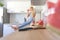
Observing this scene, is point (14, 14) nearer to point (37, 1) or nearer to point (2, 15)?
point (2, 15)

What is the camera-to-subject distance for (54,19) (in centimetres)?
37

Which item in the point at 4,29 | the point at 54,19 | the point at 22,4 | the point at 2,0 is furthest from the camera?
the point at 2,0

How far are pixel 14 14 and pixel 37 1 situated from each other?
0.97 meters

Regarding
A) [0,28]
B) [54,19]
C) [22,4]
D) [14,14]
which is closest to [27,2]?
[22,4]

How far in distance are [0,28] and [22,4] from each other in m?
1.10

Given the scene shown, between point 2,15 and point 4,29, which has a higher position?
point 2,15

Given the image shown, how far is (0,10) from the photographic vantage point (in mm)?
4328

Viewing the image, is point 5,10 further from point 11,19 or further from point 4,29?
point 4,29

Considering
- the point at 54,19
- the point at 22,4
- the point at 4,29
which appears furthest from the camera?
the point at 22,4

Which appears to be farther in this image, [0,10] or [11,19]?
[11,19]

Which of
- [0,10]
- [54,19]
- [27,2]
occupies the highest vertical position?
[27,2]

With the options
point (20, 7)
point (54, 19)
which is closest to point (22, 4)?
point (20, 7)

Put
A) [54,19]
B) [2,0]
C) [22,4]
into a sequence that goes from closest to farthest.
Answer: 1. [54,19]
2. [22,4]
3. [2,0]

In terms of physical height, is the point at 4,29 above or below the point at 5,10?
below
